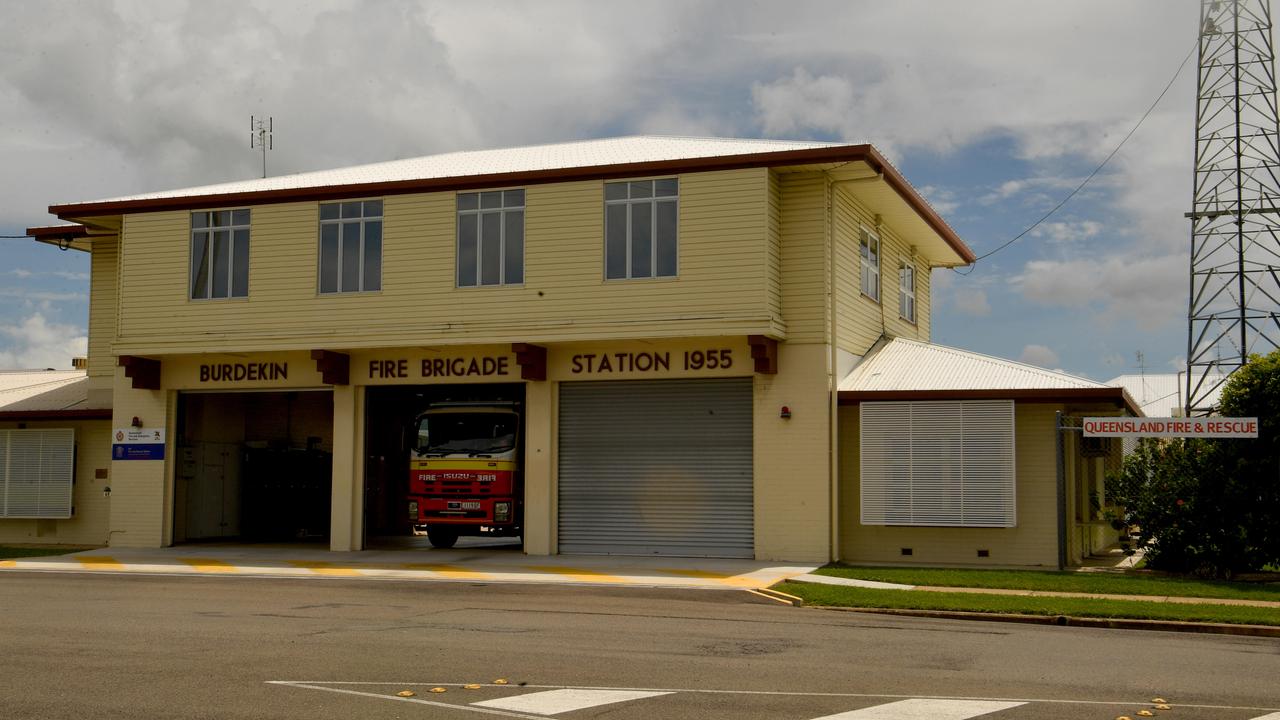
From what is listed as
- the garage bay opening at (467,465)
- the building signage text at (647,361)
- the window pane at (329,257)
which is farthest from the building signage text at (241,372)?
the building signage text at (647,361)

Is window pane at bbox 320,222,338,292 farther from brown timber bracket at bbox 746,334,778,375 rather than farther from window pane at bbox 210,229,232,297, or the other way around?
brown timber bracket at bbox 746,334,778,375

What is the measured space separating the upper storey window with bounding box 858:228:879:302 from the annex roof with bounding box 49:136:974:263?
77 cm

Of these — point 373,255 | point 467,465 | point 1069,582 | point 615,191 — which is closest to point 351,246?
point 373,255

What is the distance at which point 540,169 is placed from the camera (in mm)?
24234

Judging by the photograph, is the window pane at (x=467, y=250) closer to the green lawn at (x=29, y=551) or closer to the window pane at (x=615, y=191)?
the window pane at (x=615, y=191)

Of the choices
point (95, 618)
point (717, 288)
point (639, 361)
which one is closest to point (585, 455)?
point (639, 361)

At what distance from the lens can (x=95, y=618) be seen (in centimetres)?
1458

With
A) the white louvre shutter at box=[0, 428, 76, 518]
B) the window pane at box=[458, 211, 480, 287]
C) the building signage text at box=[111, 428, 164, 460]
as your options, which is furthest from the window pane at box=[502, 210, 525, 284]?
the white louvre shutter at box=[0, 428, 76, 518]

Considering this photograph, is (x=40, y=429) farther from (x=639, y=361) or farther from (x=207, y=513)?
(x=639, y=361)

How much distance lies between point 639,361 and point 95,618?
11.4 metres

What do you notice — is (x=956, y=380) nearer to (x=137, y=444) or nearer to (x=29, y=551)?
(x=137, y=444)

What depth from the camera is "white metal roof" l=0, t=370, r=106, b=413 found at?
2886cm

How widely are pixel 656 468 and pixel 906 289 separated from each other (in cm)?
977

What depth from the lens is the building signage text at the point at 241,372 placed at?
86.8 feet
